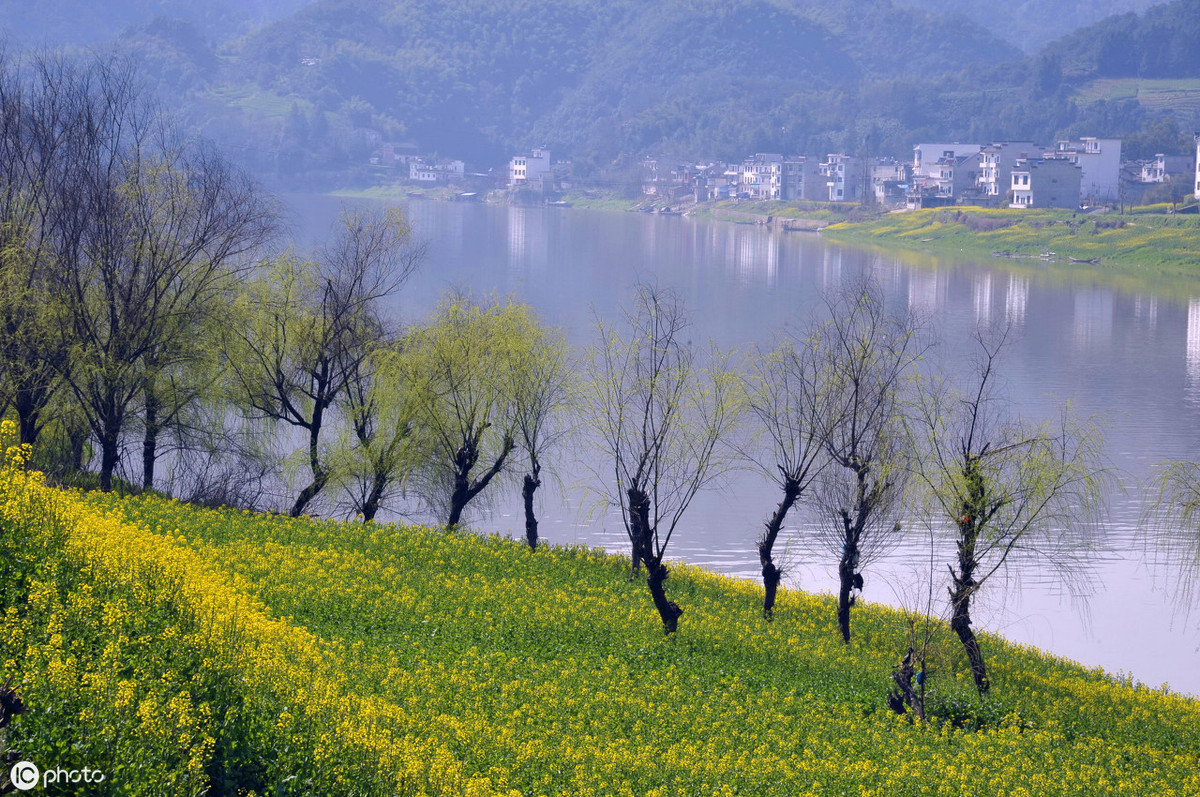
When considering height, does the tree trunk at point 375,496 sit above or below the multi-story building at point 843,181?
below

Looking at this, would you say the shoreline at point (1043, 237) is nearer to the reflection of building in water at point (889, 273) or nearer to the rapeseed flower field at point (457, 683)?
the reflection of building in water at point (889, 273)

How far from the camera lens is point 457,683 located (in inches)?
463

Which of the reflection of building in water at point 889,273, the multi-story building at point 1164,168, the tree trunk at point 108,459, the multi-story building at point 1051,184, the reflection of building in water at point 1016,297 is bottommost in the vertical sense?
the tree trunk at point 108,459

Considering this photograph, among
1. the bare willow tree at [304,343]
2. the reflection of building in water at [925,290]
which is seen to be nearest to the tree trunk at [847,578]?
the bare willow tree at [304,343]

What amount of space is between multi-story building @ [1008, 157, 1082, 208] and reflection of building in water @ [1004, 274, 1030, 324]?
2145 inches

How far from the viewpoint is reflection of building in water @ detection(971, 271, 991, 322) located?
6180 centimetres

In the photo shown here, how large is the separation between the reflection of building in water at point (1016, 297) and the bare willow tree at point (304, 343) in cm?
4317

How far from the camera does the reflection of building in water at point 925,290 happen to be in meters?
64.2

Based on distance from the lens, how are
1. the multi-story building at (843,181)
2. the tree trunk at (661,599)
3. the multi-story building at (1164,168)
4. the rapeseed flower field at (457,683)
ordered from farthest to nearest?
1. the multi-story building at (843,181)
2. the multi-story building at (1164,168)
3. the tree trunk at (661,599)
4. the rapeseed flower field at (457,683)

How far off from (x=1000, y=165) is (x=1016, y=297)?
80196mm

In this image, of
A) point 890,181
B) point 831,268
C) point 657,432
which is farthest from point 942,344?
point 890,181

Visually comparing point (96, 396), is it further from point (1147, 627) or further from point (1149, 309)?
point (1149, 309)

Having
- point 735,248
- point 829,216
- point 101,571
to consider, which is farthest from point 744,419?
point 829,216

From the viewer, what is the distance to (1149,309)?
2655 inches
